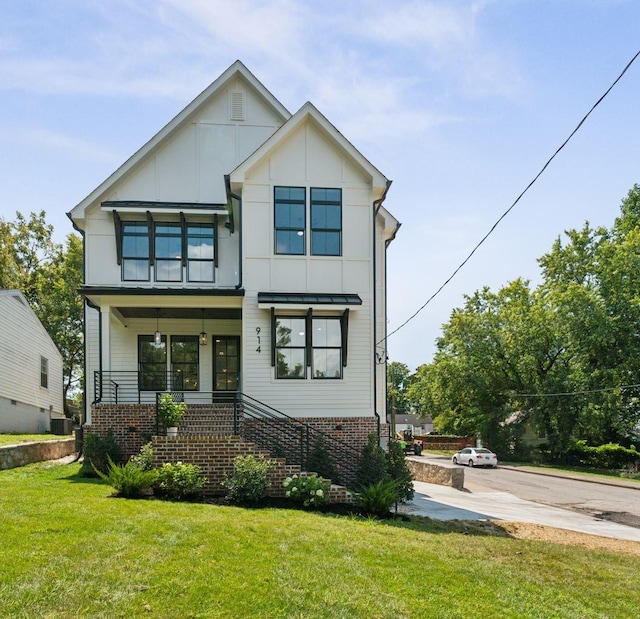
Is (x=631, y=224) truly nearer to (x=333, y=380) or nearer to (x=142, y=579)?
(x=333, y=380)

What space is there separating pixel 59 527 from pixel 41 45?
7568 mm

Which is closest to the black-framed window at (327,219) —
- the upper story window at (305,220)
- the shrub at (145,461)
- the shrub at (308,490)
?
the upper story window at (305,220)

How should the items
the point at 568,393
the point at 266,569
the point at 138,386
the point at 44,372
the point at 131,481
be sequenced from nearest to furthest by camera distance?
the point at 266,569
the point at 131,481
the point at 138,386
the point at 44,372
the point at 568,393

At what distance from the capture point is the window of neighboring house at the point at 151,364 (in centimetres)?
1730

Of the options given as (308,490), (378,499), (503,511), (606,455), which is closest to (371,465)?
(378,499)

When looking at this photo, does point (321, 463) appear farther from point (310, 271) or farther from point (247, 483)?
point (310, 271)

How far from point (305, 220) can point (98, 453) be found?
750 centimetres

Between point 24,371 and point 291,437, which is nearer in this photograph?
point 291,437

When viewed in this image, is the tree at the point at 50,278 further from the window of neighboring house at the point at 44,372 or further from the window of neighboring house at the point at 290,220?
the window of neighboring house at the point at 290,220

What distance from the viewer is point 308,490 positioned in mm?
11906

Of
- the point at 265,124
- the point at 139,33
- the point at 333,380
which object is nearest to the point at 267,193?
the point at 265,124

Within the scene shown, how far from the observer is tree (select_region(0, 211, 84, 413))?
1624 inches

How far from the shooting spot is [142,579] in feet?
21.0

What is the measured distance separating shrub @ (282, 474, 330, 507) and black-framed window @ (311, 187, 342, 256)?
622 centimetres
